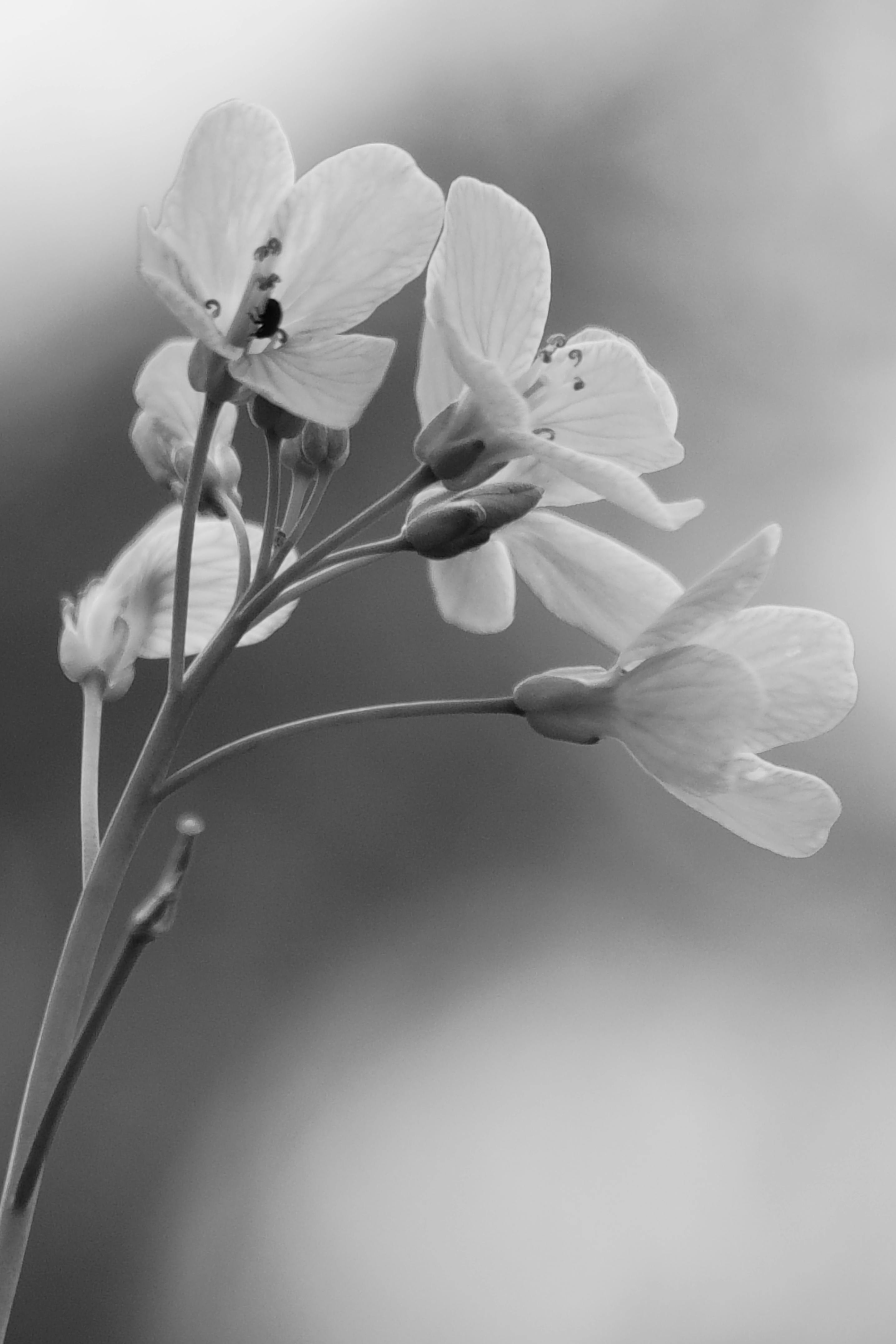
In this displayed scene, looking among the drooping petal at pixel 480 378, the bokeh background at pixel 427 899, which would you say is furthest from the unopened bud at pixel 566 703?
the bokeh background at pixel 427 899

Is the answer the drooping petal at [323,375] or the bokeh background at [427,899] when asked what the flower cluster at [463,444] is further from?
the bokeh background at [427,899]

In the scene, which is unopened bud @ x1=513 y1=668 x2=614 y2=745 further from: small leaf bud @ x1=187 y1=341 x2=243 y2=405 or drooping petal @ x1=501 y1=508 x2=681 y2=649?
small leaf bud @ x1=187 y1=341 x2=243 y2=405

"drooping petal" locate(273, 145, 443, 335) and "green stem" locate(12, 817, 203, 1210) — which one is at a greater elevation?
"drooping petal" locate(273, 145, 443, 335)

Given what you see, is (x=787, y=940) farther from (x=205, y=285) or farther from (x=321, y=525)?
(x=205, y=285)

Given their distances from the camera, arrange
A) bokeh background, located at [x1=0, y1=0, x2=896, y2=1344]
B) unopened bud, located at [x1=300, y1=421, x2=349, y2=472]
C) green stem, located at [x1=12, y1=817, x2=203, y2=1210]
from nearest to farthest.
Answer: green stem, located at [x1=12, y1=817, x2=203, y2=1210] < unopened bud, located at [x1=300, y1=421, x2=349, y2=472] < bokeh background, located at [x1=0, y1=0, x2=896, y2=1344]

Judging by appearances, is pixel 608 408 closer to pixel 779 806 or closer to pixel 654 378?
pixel 654 378

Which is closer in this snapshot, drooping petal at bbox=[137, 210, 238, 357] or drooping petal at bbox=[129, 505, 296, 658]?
drooping petal at bbox=[137, 210, 238, 357]

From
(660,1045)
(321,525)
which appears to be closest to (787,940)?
(660,1045)

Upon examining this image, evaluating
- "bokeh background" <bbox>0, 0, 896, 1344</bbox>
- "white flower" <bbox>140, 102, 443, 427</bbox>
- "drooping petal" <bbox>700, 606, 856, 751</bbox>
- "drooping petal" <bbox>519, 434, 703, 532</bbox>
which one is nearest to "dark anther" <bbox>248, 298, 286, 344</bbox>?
"white flower" <bbox>140, 102, 443, 427</bbox>
